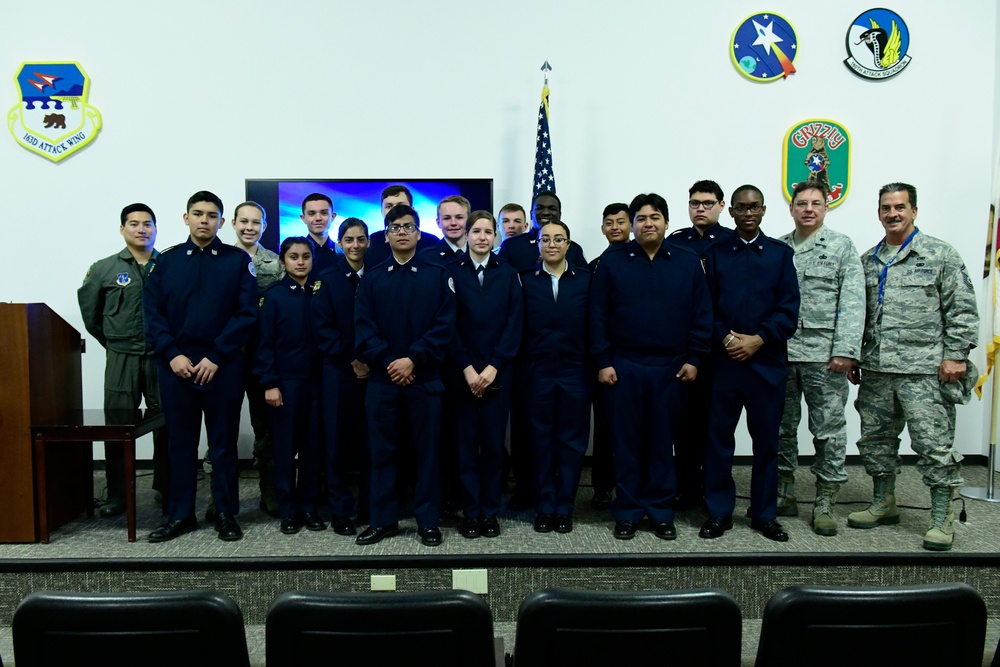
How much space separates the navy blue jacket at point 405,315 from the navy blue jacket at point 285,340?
322 mm

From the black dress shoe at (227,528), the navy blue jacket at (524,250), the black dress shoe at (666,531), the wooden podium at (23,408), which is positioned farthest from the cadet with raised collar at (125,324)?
the black dress shoe at (666,531)

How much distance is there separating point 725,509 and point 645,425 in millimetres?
556

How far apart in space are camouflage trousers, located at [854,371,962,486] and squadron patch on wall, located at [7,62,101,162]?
5308 millimetres

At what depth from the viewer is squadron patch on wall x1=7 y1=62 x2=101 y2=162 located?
4.93m

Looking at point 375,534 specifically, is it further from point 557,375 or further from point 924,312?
point 924,312

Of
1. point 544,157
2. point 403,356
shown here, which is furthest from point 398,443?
point 544,157

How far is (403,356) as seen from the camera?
3.32m

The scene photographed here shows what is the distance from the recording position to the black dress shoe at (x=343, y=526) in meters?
3.46

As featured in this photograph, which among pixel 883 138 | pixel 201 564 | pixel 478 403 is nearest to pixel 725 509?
pixel 478 403

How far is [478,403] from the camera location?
3.46 metres

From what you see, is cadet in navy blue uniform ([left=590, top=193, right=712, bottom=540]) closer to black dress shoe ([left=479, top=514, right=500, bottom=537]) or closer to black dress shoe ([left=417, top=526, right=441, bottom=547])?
black dress shoe ([left=479, top=514, right=500, bottom=537])

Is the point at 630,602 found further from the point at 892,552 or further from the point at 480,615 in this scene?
the point at 892,552

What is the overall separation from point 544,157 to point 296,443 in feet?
8.35

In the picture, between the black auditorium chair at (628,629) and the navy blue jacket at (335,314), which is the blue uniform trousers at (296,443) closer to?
the navy blue jacket at (335,314)
